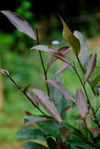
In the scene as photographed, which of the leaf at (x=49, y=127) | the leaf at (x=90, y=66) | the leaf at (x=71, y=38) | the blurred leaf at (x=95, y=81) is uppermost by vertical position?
the leaf at (x=71, y=38)

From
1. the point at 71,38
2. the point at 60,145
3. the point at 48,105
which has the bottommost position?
the point at 60,145

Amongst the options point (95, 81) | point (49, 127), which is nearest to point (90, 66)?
point (95, 81)

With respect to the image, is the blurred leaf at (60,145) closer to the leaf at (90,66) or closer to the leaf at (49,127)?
the leaf at (49,127)

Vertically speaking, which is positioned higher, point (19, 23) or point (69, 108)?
point (19, 23)

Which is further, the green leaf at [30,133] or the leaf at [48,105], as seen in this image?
the green leaf at [30,133]

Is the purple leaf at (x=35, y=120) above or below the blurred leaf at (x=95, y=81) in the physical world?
below

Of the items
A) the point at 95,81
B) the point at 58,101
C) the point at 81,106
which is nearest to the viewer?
the point at 81,106

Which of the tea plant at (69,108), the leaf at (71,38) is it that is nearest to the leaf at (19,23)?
the tea plant at (69,108)

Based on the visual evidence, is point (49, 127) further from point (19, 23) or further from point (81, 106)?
point (19, 23)

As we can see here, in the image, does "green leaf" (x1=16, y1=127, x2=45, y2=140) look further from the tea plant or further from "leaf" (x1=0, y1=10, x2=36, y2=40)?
"leaf" (x1=0, y1=10, x2=36, y2=40)

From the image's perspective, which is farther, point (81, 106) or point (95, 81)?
point (95, 81)

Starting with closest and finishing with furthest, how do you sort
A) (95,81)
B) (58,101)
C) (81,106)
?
(81,106), (95,81), (58,101)

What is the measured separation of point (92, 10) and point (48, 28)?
139 cm

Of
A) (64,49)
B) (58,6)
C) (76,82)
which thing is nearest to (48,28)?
(58,6)
